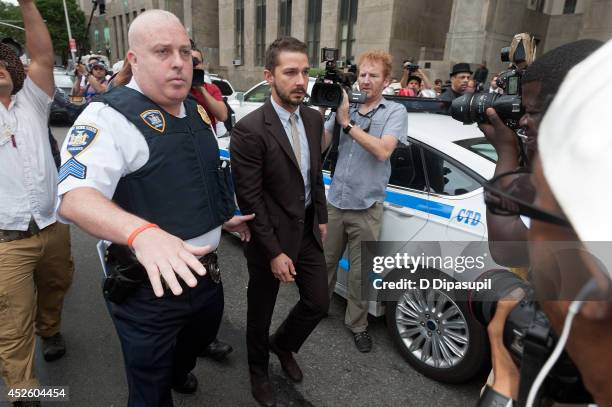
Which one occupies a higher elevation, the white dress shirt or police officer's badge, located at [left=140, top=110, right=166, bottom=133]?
police officer's badge, located at [left=140, top=110, right=166, bottom=133]

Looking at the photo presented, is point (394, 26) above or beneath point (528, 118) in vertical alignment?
above

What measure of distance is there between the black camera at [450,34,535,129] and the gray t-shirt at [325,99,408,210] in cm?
73

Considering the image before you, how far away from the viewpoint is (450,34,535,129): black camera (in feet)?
4.99

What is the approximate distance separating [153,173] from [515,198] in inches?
50.5

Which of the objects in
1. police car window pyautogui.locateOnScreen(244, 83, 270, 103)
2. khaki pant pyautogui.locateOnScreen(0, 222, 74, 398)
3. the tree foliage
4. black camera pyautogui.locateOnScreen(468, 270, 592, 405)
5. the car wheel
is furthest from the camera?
the tree foliage

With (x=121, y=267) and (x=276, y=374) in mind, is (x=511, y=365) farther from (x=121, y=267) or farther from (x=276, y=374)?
(x=276, y=374)

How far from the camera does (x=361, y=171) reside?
268cm

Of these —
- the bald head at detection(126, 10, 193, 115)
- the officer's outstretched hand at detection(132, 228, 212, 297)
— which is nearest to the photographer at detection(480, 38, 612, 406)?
the officer's outstretched hand at detection(132, 228, 212, 297)

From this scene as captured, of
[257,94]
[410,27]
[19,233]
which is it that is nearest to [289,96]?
[19,233]

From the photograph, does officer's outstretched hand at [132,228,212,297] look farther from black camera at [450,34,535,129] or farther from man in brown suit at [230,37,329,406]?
black camera at [450,34,535,129]

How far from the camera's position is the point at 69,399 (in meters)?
2.28

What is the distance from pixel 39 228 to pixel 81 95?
6.51 meters

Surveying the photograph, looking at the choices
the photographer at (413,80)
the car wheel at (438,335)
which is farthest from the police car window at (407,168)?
the photographer at (413,80)

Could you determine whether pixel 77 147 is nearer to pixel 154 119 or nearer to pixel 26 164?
pixel 154 119
